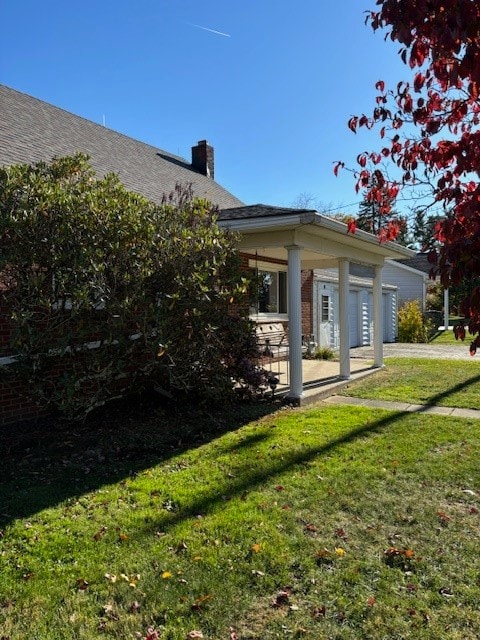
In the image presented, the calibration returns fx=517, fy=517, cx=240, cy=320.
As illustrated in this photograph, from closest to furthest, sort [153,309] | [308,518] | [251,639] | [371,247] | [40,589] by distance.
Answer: [251,639] → [40,589] → [308,518] → [153,309] → [371,247]

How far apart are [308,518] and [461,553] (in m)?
1.16

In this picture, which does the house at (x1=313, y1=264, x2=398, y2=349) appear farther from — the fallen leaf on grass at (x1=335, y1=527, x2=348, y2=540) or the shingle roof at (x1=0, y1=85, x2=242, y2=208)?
the fallen leaf on grass at (x1=335, y1=527, x2=348, y2=540)

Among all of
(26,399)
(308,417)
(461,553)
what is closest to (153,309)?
(26,399)

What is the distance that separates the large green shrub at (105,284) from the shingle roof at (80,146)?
90.0 inches

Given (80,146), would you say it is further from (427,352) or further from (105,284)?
(427,352)

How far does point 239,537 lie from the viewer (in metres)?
3.90

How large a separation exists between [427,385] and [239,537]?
787 centimetres

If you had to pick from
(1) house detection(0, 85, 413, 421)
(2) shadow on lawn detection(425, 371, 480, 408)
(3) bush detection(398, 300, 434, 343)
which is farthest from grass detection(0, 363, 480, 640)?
(3) bush detection(398, 300, 434, 343)

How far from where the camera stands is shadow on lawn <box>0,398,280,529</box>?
4.82 meters

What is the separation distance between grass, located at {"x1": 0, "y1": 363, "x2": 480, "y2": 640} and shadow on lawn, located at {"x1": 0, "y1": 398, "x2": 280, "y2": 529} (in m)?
0.03

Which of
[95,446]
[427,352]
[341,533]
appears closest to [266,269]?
[427,352]

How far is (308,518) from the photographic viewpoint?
426cm

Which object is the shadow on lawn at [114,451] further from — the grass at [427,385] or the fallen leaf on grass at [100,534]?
the grass at [427,385]

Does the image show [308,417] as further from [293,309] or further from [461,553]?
[461,553]
